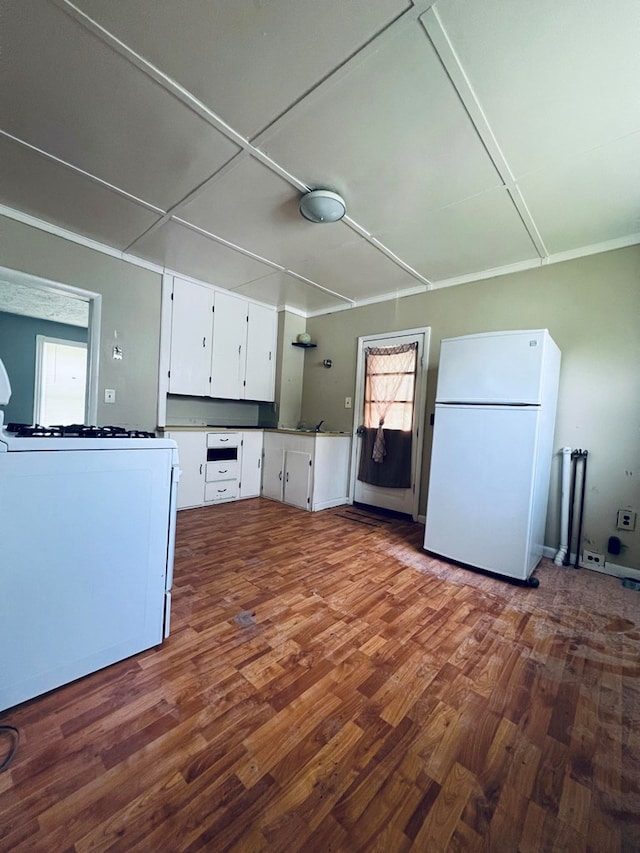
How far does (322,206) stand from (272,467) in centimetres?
275

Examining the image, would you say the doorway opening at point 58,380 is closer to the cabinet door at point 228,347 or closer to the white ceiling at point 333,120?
the cabinet door at point 228,347

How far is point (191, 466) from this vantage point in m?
3.44

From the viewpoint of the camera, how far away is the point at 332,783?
924mm

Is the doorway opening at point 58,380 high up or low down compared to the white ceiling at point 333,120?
down

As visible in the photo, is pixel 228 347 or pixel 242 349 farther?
pixel 242 349

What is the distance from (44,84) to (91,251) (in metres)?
1.65

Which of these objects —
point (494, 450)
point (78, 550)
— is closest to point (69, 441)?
point (78, 550)

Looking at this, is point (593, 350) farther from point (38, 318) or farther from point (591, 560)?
point (38, 318)

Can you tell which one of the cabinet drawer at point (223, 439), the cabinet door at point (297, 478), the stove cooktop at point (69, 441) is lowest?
the cabinet door at point (297, 478)

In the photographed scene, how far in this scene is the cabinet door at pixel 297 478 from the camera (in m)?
3.59

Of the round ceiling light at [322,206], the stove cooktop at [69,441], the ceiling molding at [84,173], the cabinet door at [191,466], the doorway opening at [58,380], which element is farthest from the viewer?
the doorway opening at [58,380]

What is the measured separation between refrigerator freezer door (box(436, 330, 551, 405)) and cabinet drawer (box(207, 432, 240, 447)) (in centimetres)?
230

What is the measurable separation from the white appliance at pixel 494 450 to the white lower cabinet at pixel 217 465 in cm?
221

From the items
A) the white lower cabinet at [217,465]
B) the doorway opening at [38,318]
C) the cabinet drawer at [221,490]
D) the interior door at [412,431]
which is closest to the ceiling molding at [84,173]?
the doorway opening at [38,318]
